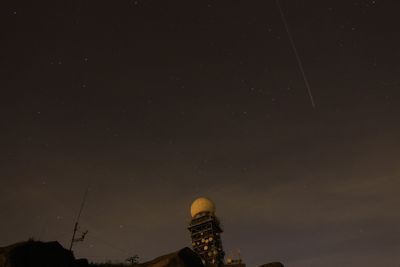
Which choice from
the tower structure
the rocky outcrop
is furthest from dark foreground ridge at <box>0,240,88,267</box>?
the tower structure

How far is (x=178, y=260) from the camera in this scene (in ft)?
58.3

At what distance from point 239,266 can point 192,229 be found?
14267 mm

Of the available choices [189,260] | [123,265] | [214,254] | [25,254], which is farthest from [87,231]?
[214,254]

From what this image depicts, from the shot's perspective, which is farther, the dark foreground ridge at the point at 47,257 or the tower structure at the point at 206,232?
the tower structure at the point at 206,232

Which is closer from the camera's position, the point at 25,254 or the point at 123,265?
the point at 25,254

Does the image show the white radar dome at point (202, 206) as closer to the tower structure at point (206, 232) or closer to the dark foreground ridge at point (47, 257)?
the tower structure at point (206, 232)

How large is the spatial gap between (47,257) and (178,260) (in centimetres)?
706

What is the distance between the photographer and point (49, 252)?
19047 mm

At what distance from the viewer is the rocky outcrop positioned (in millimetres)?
17641

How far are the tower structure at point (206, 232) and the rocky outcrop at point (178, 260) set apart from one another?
121 feet

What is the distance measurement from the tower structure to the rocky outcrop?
3701 centimetres

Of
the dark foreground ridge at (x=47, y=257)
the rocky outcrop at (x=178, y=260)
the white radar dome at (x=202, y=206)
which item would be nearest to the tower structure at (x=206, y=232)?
the white radar dome at (x=202, y=206)

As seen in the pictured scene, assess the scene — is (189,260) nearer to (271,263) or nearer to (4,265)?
(271,263)

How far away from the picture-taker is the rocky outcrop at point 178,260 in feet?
57.9
